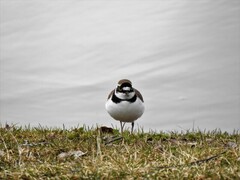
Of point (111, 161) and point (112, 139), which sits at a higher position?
point (112, 139)

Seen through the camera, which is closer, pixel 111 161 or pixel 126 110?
pixel 111 161

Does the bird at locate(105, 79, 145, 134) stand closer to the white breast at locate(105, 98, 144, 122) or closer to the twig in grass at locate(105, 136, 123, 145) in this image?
the white breast at locate(105, 98, 144, 122)

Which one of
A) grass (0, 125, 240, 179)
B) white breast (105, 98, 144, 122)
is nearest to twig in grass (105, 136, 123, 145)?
grass (0, 125, 240, 179)

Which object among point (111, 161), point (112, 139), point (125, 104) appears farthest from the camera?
point (125, 104)

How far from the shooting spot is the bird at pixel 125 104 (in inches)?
460

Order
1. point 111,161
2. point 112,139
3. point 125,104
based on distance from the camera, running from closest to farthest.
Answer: point 111,161 → point 112,139 → point 125,104

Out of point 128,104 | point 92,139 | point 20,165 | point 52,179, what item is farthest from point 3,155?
point 128,104

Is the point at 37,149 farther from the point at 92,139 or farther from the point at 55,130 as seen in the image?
the point at 55,130

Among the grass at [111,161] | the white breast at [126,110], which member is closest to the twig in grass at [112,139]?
the grass at [111,161]

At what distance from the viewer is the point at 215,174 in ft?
19.1

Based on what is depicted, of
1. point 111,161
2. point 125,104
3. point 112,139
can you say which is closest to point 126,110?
point 125,104

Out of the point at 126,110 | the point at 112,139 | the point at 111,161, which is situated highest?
the point at 126,110

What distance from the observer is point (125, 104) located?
11664mm

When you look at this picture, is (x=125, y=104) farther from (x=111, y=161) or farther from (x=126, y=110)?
(x=111, y=161)
